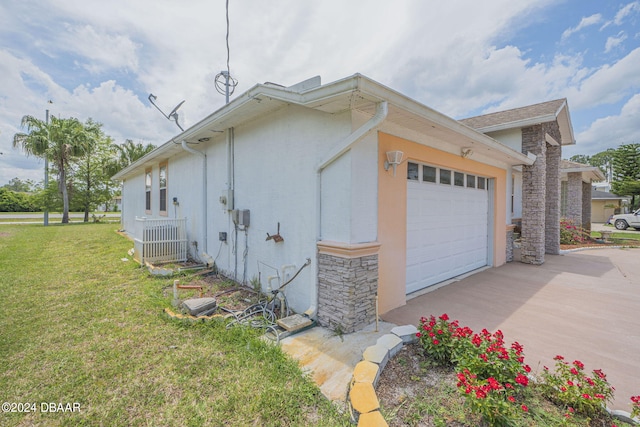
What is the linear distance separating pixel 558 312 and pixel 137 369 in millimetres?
5872

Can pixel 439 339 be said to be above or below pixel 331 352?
above

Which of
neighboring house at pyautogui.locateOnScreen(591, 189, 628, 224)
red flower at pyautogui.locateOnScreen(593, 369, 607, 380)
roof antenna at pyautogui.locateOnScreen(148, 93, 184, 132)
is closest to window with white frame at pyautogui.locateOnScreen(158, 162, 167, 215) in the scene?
roof antenna at pyautogui.locateOnScreen(148, 93, 184, 132)

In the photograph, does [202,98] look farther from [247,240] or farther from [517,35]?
[517,35]

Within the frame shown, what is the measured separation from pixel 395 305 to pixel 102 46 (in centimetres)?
852

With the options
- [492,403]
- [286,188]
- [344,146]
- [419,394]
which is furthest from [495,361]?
[286,188]

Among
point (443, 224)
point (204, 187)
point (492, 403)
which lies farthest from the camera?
point (204, 187)

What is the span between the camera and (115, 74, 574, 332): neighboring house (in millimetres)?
3574

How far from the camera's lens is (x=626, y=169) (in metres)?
27.5

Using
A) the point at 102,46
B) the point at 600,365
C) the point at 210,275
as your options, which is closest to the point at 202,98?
the point at 102,46

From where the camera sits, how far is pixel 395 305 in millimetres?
4316

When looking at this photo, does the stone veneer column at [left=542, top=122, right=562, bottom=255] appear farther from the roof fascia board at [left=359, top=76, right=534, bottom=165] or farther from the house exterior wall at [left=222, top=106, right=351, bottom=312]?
the house exterior wall at [left=222, top=106, right=351, bottom=312]

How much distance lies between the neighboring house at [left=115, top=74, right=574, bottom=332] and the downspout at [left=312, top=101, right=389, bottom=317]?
0.02 metres

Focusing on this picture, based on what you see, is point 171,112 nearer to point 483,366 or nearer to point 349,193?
point 349,193

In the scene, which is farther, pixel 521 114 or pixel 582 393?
pixel 521 114
